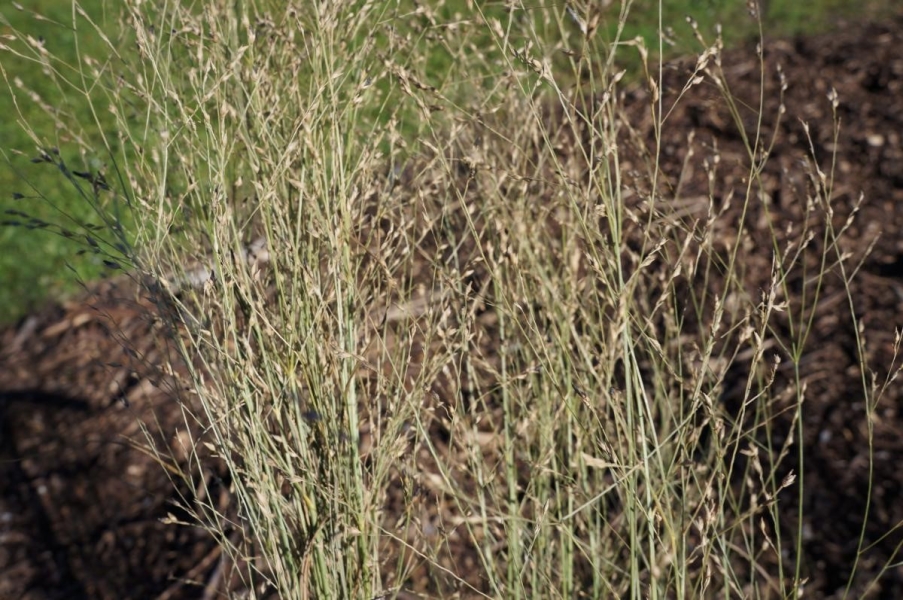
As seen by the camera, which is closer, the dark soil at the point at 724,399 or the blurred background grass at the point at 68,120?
the dark soil at the point at 724,399

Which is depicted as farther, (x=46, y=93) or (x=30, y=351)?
(x=46, y=93)

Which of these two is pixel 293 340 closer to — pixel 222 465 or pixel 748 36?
pixel 222 465

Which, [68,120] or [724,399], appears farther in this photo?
[68,120]

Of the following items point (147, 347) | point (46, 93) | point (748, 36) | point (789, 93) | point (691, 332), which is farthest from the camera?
point (46, 93)

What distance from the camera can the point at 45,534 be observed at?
10.4 ft

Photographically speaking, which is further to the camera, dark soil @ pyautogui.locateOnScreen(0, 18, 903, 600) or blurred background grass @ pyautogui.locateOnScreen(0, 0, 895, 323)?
blurred background grass @ pyautogui.locateOnScreen(0, 0, 895, 323)

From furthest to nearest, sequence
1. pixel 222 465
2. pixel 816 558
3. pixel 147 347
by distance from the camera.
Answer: pixel 147 347 < pixel 222 465 < pixel 816 558

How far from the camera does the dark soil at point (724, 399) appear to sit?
8.98ft

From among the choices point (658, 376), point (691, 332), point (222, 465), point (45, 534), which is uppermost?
point (658, 376)

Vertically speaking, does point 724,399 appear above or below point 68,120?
below

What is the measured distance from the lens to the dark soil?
8.98 feet

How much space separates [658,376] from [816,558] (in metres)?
1.35

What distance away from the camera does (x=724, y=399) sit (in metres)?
3.08

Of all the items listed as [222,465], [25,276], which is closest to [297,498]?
[222,465]
